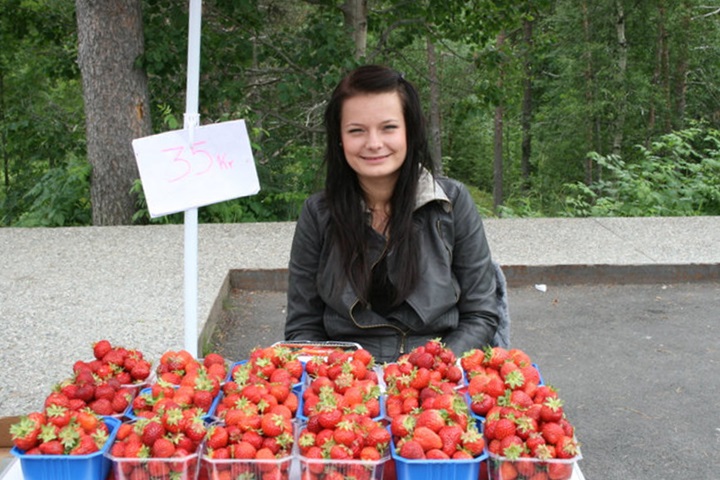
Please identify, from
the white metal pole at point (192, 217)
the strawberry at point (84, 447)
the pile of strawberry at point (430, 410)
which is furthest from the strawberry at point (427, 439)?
the white metal pole at point (192, 217)

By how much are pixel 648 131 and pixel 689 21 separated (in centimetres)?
302

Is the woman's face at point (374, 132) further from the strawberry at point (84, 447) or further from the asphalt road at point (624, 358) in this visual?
the asphalt road at point (624, 358)

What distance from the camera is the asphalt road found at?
12.1 feet

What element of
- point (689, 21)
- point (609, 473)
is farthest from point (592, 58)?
point (609, 473)

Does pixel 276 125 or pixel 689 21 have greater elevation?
pixel 689 21

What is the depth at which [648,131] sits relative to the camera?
2166 cm

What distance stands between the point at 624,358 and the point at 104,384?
3694mm

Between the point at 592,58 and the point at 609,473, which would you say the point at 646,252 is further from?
the point at 592,58

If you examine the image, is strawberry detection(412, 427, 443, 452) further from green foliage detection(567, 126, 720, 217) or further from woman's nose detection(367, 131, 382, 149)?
green foliage detection(567, 126, 720, 217)

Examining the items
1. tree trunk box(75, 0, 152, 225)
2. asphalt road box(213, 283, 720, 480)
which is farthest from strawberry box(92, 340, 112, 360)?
tree trunk box(75, 0, 152, 225)

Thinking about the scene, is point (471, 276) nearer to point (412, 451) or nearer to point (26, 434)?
point (412, 451)

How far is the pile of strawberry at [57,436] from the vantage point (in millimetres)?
1598

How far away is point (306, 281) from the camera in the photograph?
274 cm

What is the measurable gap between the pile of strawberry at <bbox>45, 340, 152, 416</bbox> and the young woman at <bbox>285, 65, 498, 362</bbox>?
80cm
